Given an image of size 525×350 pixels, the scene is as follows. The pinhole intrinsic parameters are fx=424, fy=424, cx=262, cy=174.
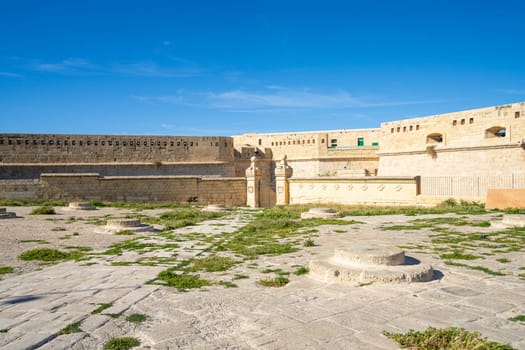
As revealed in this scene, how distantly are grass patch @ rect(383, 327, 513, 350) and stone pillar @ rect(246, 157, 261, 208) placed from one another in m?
15.8

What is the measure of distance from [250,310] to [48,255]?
462cm

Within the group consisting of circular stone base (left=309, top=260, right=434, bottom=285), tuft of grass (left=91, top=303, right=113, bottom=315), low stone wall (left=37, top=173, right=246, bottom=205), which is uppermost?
low stone wall (left=37, top=173, right=246, bottom=205)

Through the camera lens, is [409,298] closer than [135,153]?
Yes

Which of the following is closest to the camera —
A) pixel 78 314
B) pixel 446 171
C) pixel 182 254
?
pixel 78 314

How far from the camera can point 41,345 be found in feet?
10.7

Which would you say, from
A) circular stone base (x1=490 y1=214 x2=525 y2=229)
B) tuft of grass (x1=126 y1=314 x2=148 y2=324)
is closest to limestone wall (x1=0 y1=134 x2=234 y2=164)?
circular stone base (x1=490 y1=214 x2=525 y2=229)

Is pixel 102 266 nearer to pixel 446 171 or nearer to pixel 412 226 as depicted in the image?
pixel 412 226

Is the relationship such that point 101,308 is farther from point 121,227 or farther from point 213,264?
point 121,227

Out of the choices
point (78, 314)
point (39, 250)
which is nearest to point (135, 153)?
point (39, 250)

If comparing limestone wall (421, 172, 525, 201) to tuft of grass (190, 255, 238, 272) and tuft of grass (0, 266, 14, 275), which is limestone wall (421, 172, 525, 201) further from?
tuft of grass (0, 266, 14, 275)

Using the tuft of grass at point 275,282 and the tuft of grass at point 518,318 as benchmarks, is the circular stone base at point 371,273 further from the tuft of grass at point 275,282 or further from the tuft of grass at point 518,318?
the tuft of grass at point 518,318

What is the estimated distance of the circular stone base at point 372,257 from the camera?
5402mm

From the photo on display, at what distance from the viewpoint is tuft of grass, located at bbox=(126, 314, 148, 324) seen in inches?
150

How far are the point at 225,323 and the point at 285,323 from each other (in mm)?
533
